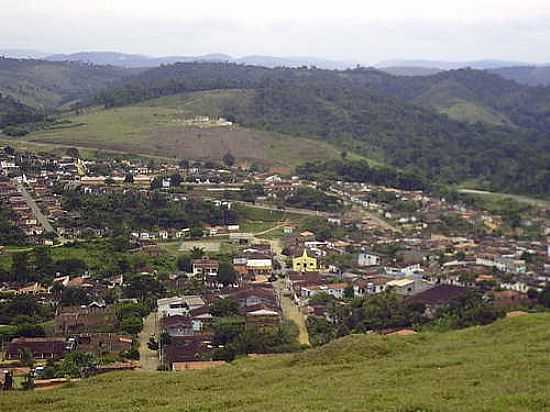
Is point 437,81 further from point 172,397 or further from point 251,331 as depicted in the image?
point 172,397

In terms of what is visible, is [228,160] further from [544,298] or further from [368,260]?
[544,298]

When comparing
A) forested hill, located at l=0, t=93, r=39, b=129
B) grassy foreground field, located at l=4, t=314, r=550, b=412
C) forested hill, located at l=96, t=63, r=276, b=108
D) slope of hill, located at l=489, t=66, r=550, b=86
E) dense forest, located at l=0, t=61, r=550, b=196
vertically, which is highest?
grassy foreground field, located at l=4, t=314, r=550, b=412

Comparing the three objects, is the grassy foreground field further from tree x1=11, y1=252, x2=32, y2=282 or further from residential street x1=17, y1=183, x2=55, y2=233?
residential street x1=17, y1=183, x2=55, y2=233

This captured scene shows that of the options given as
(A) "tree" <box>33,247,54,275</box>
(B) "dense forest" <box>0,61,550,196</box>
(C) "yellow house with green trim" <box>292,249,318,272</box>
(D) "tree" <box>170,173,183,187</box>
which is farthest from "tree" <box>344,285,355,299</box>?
(B) "dense forest" <box>0,61,550,196</box>

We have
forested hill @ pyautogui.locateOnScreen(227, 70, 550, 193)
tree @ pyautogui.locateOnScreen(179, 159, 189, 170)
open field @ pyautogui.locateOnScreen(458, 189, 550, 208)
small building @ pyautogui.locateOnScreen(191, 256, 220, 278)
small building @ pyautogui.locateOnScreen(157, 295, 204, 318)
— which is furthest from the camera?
forested hill @ pyautogui.locateOnScreen(227, 70, 550, 193)

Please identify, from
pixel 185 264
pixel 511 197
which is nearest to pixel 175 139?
pixel 511 197

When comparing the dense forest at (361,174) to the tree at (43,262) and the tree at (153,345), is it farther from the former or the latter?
the tree at (153,345)

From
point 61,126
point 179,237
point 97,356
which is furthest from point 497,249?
Answer: point 61,126
